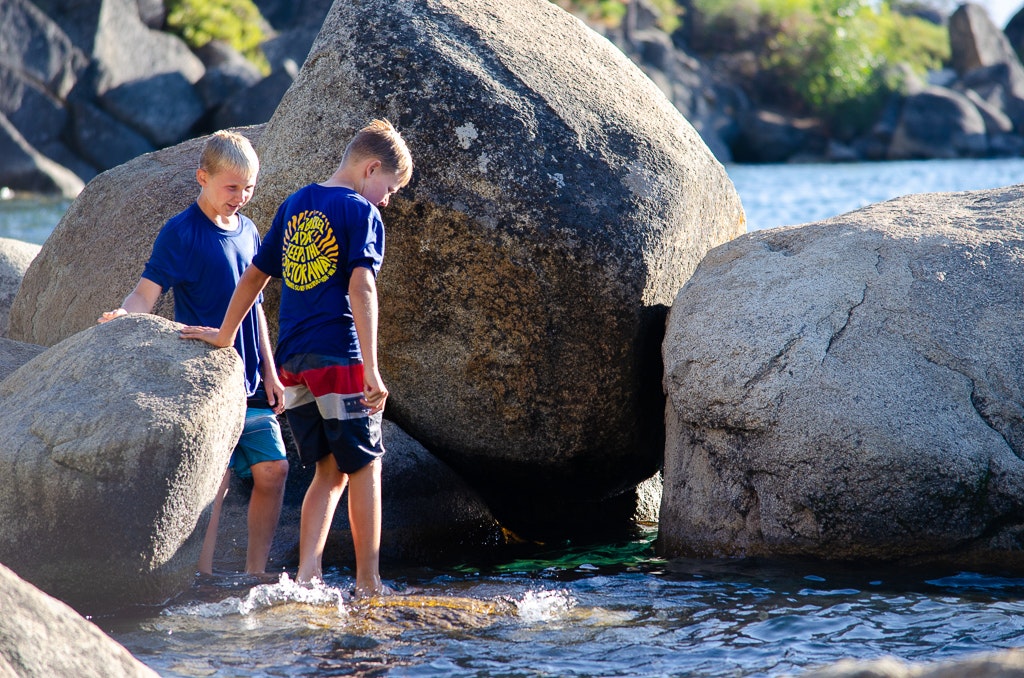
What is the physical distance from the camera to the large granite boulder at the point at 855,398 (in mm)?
4008

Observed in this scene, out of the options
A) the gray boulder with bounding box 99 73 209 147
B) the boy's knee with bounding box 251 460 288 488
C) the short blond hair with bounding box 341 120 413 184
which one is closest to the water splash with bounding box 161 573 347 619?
the boy's knee with bounding box 251 460 288 488

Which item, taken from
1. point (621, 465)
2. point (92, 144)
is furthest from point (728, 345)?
point (92, 144)

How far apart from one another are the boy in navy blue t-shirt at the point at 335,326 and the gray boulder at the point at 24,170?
59.8 ft

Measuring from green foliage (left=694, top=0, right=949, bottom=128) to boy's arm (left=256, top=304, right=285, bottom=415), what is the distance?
3445 cm

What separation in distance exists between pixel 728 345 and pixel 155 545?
224cm

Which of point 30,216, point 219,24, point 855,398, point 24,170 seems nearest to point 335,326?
point 855,398

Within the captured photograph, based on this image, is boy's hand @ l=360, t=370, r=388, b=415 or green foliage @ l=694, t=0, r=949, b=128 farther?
green foliage @ l=694, t=0, r=949, b=128

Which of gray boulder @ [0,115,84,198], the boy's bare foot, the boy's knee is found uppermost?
gray boulder @ [0,115,84,198]

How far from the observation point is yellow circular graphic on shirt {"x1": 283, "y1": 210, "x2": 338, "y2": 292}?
375cm

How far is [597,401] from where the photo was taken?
4.88 m

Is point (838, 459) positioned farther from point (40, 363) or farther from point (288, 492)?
point (40, 363)

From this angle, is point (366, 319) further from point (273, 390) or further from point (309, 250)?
point (273, 390)

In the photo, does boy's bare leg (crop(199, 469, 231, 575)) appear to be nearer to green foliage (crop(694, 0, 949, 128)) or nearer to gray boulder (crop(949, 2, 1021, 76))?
green foliage (crop(694, 0, 949, 128))

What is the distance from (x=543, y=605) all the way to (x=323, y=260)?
4.55 feet
